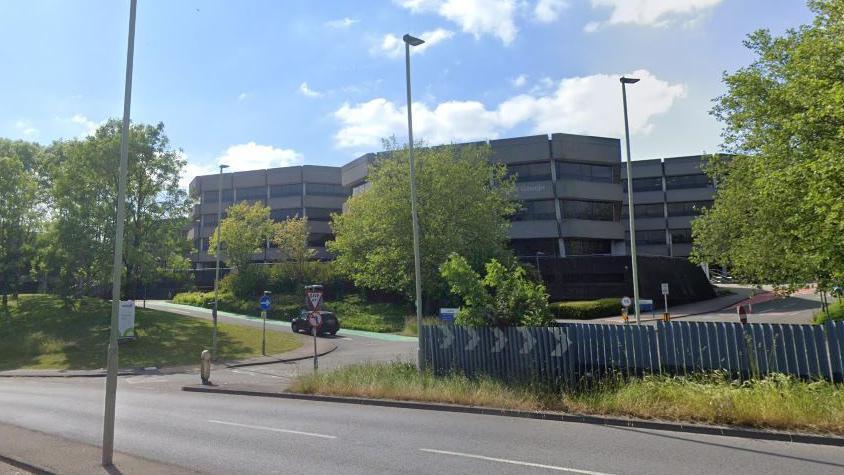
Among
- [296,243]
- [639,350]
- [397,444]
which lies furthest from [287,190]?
[397,444]

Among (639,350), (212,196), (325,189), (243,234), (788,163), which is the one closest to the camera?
(639,350)

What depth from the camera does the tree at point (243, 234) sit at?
57312mm

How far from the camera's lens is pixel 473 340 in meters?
15.0

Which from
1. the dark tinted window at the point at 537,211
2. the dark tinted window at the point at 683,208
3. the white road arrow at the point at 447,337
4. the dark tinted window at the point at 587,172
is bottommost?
the white road arrow at the point at 447,337

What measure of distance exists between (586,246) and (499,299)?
48.4 metres

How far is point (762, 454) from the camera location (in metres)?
7.82

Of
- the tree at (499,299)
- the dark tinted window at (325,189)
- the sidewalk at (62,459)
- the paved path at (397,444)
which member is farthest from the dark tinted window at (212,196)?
the sidewalk at (62,459)

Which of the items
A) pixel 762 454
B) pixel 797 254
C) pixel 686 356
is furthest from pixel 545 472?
pixel 797 254

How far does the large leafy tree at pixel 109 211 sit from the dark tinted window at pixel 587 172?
36813 millimetres

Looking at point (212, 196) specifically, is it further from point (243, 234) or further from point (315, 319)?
point (315, 319)

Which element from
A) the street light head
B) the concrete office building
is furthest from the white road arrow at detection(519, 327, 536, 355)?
the concrete office building

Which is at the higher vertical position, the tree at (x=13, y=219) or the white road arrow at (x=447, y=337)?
the tree at (x=13, y=219)

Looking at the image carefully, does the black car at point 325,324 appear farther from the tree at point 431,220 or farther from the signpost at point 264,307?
the tree at point 431,220

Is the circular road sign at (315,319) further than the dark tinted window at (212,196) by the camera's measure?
No
